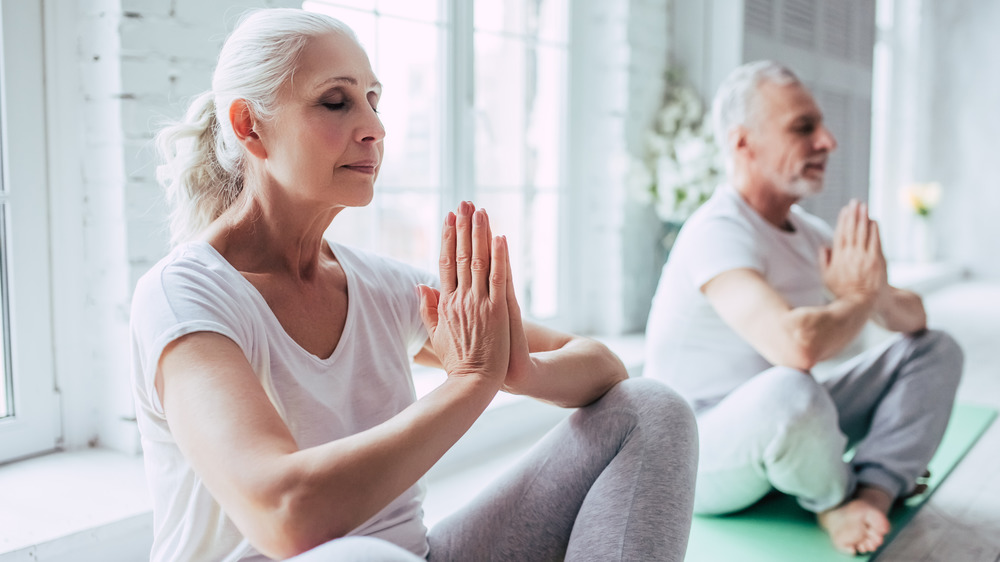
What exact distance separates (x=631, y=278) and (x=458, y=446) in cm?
146

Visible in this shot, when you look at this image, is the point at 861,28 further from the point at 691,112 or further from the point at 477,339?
the point at 477,339

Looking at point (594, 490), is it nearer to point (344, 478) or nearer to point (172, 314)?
point (344, 478)

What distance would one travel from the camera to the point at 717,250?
2020 mm

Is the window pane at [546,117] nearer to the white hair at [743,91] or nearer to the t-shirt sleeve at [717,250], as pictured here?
the white hair at [743,91]

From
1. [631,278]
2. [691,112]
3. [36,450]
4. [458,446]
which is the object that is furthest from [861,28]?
[36,450]

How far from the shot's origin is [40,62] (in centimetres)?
191

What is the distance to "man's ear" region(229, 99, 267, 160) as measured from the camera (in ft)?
3.79

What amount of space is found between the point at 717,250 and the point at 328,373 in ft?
3.88

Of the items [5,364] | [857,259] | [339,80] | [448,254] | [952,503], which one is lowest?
[952,503]

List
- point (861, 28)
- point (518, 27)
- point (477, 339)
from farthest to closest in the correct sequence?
point (861, 28)
point (518, 27)
point (477, 339)

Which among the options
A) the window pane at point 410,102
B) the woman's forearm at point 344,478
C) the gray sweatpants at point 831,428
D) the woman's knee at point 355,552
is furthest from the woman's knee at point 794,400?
the window pane at point 410,102

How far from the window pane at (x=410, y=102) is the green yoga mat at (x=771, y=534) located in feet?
5.18

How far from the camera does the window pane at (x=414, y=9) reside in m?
2.81

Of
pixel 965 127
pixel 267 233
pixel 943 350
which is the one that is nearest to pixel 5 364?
pixel 267 233
